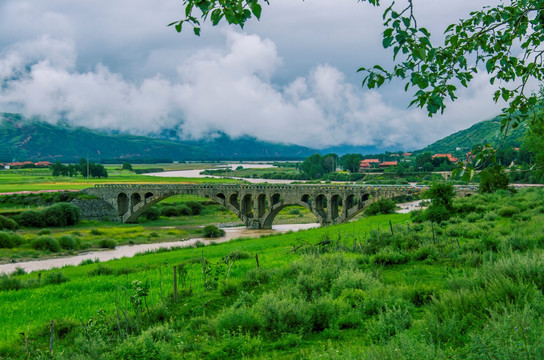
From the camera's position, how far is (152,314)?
9.98 metres

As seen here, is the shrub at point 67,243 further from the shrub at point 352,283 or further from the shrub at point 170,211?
the shrub at point 352,283

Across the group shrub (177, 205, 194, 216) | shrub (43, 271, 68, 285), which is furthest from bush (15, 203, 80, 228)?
shrub (43, 271, 68, 285)

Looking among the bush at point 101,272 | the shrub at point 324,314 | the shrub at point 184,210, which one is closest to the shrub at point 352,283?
the shrub at point 324,314

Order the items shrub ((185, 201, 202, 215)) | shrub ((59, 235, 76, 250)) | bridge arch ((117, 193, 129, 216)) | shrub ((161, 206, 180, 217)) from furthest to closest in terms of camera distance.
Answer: shrub ((185, 201, 202, 215))
bridge arch ((117, 193, 129, 216))
shrub ((161, 206, 180, 217))
shrub ((59, 235, 76, 250))

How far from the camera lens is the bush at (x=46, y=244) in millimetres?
43688

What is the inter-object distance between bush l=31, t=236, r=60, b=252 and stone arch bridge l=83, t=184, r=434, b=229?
99.0 feet

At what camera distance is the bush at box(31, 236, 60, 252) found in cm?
4369

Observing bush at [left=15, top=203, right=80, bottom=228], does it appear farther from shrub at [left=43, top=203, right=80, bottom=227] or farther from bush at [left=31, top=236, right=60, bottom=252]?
bush at [left=31, top=236, right=60, bottom=252]

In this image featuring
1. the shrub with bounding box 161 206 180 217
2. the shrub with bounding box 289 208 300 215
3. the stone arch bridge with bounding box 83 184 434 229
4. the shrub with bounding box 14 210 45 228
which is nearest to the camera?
the stone arch bridge with bounding box 83 184 434 229

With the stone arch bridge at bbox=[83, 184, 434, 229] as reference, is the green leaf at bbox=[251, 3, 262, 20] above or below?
above

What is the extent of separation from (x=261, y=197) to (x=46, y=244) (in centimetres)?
3272

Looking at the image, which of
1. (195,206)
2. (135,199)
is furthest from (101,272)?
(195,206)

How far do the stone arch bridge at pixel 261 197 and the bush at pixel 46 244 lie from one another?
3016 centimetres

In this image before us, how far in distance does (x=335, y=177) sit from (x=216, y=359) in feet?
400
